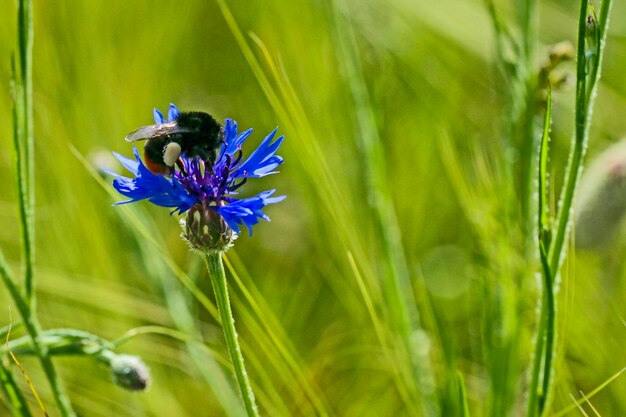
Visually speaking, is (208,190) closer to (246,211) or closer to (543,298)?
(246,211)

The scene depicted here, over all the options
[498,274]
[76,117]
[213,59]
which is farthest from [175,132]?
[213,59]

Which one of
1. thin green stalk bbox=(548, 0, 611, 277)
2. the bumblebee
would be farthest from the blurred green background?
thin green stalk bbox=(548, 0, 611, 277)

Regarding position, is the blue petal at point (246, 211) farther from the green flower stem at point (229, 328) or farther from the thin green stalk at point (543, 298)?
the thin green stalk at point (543, 298)

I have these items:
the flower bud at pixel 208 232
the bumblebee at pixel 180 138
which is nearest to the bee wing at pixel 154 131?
the bumblebee at pixel 180 138

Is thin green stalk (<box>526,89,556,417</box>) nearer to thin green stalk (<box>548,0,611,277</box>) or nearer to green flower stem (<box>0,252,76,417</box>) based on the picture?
thin green stalk (<box>548,0,611,277</box>)

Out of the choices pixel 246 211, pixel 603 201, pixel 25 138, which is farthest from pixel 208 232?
pixel 603 201

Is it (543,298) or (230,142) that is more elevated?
(230,142)

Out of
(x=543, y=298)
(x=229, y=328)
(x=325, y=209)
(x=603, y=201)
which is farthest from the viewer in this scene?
(x=325, y=209)
